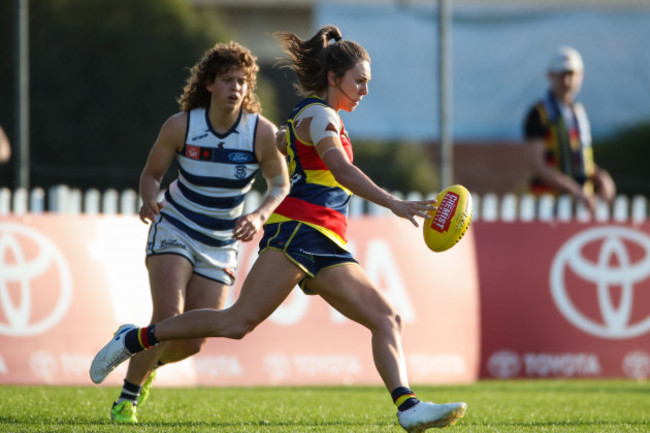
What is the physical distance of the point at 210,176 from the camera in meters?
6.33

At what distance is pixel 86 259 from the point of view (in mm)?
8773

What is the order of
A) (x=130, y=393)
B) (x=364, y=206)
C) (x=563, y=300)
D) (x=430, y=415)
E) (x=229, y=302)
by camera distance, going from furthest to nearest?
(x=364, y=206), (x=563, y=300), (x=229, y=302), (x=130, y=393), (x=430, y=415)

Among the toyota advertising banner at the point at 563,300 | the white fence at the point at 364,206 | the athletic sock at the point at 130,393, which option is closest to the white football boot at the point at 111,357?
the athletic sock at the point at 130,393

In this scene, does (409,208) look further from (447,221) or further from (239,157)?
(239,157)

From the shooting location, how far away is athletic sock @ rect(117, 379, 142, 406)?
6184 mm

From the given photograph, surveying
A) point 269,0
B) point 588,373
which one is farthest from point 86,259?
point 269,0

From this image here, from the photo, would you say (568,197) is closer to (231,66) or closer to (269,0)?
(231,66)

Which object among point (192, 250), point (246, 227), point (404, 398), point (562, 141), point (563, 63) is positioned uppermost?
point (563, 63)

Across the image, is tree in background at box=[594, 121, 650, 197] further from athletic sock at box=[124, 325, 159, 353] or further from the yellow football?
athletic sock at box=[124, 325, 159, 353]

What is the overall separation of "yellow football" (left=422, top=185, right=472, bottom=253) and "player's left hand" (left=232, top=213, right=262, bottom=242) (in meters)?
0.93

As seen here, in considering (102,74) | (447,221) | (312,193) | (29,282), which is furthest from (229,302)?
(102,74)

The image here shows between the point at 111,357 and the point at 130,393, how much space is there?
1.22 feet

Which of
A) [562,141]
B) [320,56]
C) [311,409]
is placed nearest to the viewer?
[320,56]

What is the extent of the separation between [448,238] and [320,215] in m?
0.63
